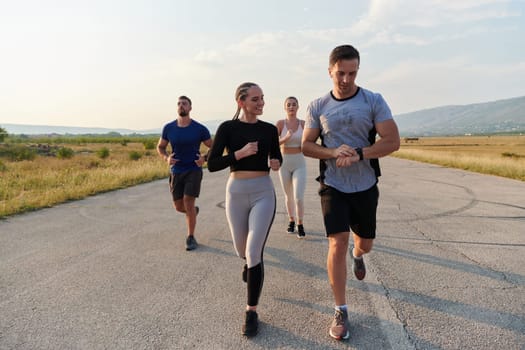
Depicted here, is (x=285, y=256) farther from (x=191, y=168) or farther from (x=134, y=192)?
(x=134, y=192)

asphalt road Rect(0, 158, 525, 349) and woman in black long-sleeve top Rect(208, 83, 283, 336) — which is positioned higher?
woman in black long-sleeve top Rect(208, 83, 283, 336)

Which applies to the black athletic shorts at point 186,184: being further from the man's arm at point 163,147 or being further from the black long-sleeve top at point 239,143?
the black long-sleeve top at point 239,143

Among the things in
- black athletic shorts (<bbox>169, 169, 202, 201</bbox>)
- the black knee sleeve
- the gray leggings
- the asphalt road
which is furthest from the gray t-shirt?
black athletic shorts (<bbox>169, 169, 202, 201</bbox>)

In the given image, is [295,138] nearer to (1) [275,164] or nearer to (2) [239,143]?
(1) [275,164]

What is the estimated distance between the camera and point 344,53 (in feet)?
8.79

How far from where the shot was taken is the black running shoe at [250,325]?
2.68 metres

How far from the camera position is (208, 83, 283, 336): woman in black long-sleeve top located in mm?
2996

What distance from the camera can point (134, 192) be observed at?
10.7 meters

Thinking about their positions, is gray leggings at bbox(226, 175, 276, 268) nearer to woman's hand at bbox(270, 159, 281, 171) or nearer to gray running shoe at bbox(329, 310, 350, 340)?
woman's hand at bbox(270, 159, 281, 171)

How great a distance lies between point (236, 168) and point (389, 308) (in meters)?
1.92

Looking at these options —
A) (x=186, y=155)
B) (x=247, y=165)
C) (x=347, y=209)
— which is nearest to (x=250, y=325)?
(x=347, y=209)

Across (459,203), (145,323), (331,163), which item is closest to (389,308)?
(331,163)

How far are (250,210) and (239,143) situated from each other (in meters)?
0.63

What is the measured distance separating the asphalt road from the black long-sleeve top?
1.35 m
